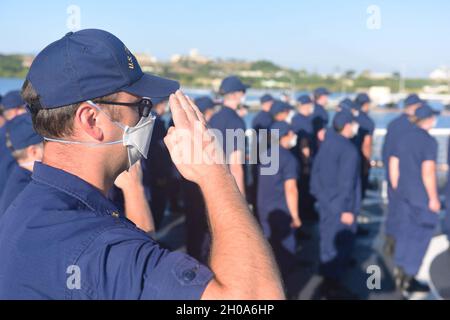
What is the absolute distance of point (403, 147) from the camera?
5.80m

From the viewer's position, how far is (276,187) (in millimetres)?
5551

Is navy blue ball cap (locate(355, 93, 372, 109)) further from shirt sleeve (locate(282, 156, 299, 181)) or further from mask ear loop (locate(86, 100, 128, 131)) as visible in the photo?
mask ear loop (locate(86, 100, 128, 131))

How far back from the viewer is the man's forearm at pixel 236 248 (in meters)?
1.21

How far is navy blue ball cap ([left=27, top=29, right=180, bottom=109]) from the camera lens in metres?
1.47

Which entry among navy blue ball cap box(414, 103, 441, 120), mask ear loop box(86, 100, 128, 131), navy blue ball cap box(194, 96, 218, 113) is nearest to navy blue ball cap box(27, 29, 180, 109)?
mask ear loop box(86, 100, 128, 131)

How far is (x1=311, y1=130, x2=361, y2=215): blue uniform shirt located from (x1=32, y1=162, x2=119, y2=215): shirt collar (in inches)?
177

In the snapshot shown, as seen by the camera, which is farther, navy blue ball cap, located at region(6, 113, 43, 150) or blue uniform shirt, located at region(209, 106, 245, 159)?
blue uniform shirt, located at region(209, 106, 245, 159)

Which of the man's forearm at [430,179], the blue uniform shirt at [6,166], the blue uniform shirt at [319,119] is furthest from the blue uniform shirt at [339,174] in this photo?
the blue uniform shirt at [319,119]

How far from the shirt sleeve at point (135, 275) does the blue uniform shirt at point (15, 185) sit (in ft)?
5.61

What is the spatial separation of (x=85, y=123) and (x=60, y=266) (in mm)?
441

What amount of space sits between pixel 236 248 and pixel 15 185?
211cm
